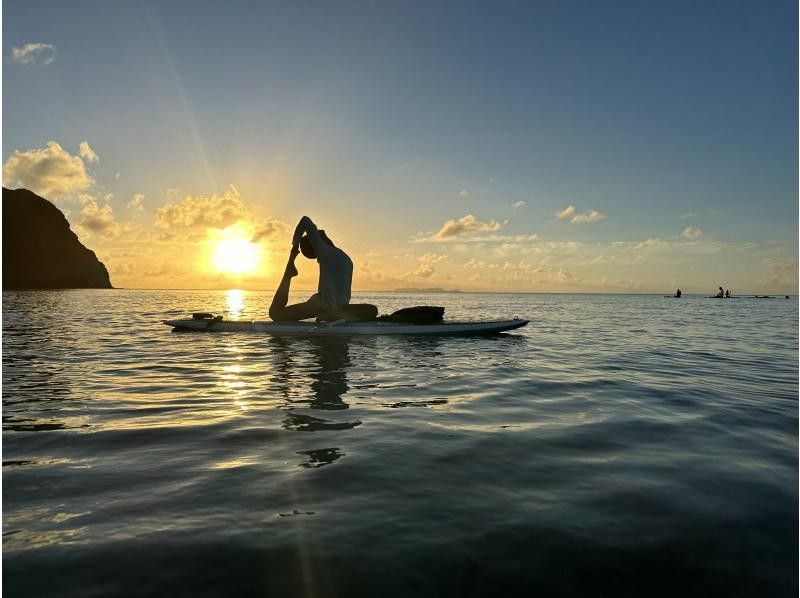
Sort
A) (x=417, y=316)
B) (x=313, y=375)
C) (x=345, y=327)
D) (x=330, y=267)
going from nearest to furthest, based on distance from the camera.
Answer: (x=313, y=375), (x=345, y=327), (x=330, y=267), (x=417, y=316)

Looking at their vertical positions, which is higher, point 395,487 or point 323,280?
point 323,280

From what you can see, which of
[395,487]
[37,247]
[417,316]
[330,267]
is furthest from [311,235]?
[37,247]

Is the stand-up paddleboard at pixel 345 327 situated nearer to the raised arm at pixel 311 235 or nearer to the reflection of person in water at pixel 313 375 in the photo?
the reflection of person in water at pixel 313 375

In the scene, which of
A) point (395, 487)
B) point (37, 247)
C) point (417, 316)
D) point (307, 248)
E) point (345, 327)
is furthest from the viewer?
point (37, 247)

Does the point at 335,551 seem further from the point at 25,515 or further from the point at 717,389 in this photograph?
the point at 717,389

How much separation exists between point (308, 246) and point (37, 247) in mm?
161918

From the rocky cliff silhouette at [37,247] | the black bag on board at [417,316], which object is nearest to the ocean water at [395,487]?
the black bag on board at [417,316]

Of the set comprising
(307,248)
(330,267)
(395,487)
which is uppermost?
(307,248)

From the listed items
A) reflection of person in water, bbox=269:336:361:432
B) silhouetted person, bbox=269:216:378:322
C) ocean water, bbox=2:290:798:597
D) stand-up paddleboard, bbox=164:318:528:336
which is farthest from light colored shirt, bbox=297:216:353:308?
ocean water, bbox=2:290:798:597

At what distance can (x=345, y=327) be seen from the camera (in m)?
21.5

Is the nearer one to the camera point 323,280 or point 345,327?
point 345,327

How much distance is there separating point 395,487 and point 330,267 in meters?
18.3

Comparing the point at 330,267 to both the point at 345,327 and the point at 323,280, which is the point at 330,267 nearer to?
the point at 323,280

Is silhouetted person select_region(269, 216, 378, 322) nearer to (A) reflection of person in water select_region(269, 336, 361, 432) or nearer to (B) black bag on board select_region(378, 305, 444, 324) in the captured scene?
(B) black bag on board select_region(378, 305, 444, 324)
